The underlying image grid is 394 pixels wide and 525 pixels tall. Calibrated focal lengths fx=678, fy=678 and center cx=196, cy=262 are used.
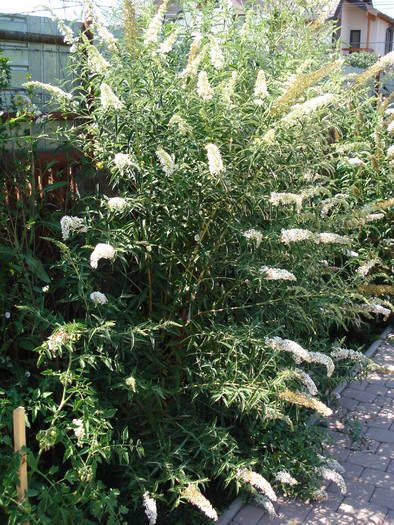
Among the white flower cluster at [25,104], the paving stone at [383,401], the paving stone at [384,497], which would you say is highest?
the white flower cluster at [25,104]

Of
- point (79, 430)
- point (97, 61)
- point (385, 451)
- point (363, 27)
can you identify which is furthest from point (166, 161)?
point (363, 27)

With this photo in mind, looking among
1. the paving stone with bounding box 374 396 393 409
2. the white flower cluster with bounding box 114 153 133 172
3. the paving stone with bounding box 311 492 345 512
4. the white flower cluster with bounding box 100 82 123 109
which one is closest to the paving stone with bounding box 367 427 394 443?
the paving stone with bounding box 374 396 393 409

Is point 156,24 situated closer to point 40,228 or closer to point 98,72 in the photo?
point 98,72

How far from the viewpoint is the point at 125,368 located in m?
3.62

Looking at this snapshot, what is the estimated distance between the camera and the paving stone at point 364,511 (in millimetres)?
3895

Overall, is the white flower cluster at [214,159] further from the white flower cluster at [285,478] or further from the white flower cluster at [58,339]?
the white flower cluster at [285,478]

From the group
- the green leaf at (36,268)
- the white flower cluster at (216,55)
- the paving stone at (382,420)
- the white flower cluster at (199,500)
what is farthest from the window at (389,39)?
the white flower cluster at (199,500)

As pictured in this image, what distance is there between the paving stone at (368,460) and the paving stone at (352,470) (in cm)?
4

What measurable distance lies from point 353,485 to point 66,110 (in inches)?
113

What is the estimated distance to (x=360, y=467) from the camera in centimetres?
449

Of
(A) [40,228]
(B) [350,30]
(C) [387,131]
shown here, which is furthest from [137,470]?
(B) [350,30]

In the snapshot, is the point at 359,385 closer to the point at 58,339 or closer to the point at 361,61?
the point at 58,339

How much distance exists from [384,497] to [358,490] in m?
0.16

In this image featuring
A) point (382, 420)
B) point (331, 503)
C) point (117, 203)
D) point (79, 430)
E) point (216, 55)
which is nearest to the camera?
point (79, 430)
